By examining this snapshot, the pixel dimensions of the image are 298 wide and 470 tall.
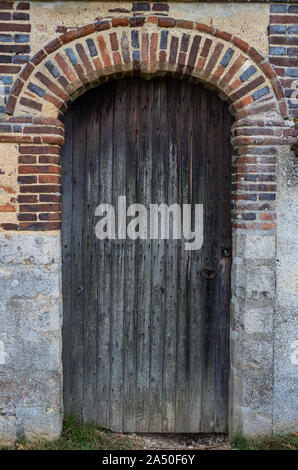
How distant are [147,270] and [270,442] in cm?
168

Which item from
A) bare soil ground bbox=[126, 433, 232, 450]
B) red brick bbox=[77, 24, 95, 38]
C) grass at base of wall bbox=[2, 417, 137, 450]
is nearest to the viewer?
red brick bbox=[77, 24, 95, 38]

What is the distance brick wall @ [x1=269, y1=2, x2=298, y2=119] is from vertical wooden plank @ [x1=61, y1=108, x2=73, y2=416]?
1693 millimetres

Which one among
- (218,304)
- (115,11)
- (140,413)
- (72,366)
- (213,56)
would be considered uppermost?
(115,11)

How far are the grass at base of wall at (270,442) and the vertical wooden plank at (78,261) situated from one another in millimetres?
1355

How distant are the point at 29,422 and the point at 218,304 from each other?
5.87 feet

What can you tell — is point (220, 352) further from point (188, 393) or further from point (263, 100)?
point (263, 100)

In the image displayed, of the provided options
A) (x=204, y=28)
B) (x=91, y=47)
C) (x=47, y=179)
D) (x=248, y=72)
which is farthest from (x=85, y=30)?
(x=248, y=72)

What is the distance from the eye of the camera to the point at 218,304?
Result: 148 inches

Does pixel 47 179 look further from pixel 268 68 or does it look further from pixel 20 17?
pixel 268 68

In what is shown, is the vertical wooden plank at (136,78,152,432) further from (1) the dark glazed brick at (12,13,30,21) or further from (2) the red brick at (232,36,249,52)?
(1) the dark glazed brick at (12,13,30,21)

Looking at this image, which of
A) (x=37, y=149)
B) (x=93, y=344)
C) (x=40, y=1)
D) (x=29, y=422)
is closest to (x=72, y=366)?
(x=93, y=344)
